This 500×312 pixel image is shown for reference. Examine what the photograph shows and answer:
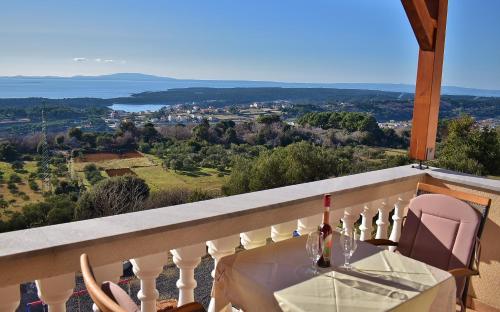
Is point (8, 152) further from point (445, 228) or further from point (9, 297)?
point (445, 228)

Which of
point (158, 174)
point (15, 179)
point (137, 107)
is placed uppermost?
point (137, 107)

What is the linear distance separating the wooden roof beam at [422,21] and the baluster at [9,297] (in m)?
2.72

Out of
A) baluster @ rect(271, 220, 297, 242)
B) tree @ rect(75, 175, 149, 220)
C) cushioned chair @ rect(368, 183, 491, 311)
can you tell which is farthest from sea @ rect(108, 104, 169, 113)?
cushioned chair @ rect(368, 183, 491, 311)

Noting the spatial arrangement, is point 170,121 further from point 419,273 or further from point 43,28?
point 419,273

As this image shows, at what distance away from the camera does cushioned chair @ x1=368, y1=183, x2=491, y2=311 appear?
2.28m

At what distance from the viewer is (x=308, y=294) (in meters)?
1.53

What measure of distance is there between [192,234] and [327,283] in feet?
2.01

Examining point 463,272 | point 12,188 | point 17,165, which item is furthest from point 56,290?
point 12,188

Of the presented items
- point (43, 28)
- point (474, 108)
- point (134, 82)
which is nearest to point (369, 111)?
point (474, 108)

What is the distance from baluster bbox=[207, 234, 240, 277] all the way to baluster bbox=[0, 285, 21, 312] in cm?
82

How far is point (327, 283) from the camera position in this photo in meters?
1.64

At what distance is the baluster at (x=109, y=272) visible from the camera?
163 centimetres

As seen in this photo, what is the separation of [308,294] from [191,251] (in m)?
0.60

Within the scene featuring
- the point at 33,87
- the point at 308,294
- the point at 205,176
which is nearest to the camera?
the point at 308,294
